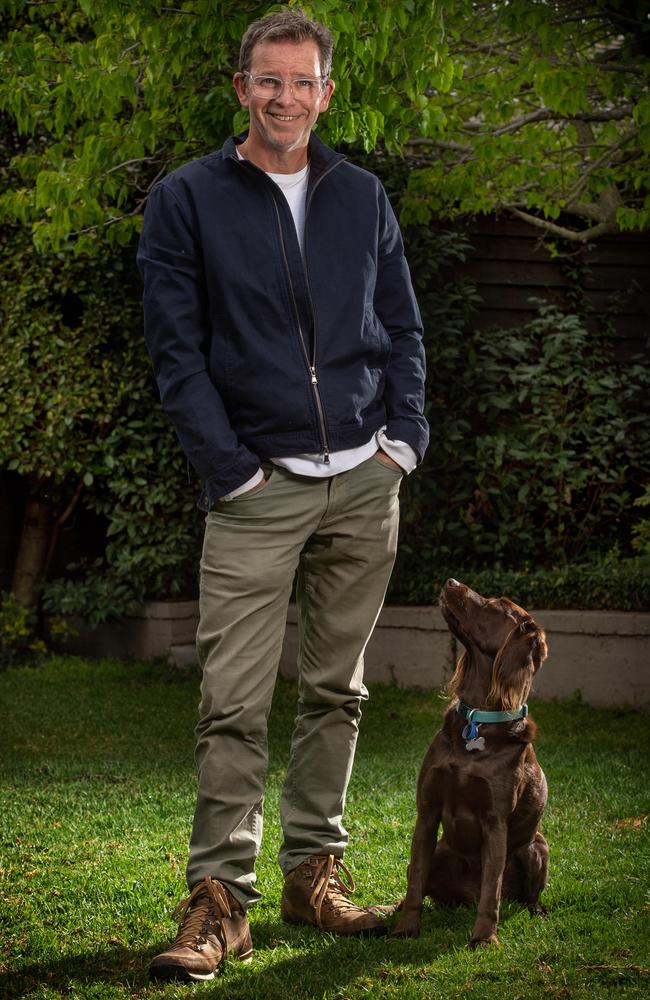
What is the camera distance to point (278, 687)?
6.94 m

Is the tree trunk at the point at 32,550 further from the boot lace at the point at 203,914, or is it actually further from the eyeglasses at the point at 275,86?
the eyeglasses at the point at 275,86

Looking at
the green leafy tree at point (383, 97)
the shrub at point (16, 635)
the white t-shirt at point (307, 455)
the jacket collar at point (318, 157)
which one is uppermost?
the green leafy tree at point (383, 97)

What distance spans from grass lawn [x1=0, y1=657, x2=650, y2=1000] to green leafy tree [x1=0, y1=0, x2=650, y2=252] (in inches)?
103

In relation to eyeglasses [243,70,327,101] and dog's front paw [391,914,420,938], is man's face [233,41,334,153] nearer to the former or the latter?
eyeglasses [243,70,327,101]

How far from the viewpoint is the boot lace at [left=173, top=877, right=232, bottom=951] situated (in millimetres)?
2943

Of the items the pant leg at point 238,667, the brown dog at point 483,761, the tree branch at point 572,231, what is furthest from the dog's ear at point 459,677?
the tree branch at point 572,231

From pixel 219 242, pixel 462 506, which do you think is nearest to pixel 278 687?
pixel 462 506

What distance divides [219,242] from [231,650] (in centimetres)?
105

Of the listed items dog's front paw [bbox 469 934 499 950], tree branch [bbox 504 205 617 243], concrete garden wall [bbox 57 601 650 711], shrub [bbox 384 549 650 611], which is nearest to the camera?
dog's front paw [bbox 469 934 499 950]

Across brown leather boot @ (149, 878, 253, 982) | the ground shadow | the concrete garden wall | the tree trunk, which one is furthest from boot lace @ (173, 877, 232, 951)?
the tree trunk

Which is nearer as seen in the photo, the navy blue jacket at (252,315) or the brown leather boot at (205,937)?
the brown leather boot at (205,937)

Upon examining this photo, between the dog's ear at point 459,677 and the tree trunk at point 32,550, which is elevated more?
the dog's ear at point 459,677

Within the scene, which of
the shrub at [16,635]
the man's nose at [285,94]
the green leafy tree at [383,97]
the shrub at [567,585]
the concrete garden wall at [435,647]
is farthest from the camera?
the shrub at [16,635]

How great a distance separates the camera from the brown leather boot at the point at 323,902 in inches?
127
